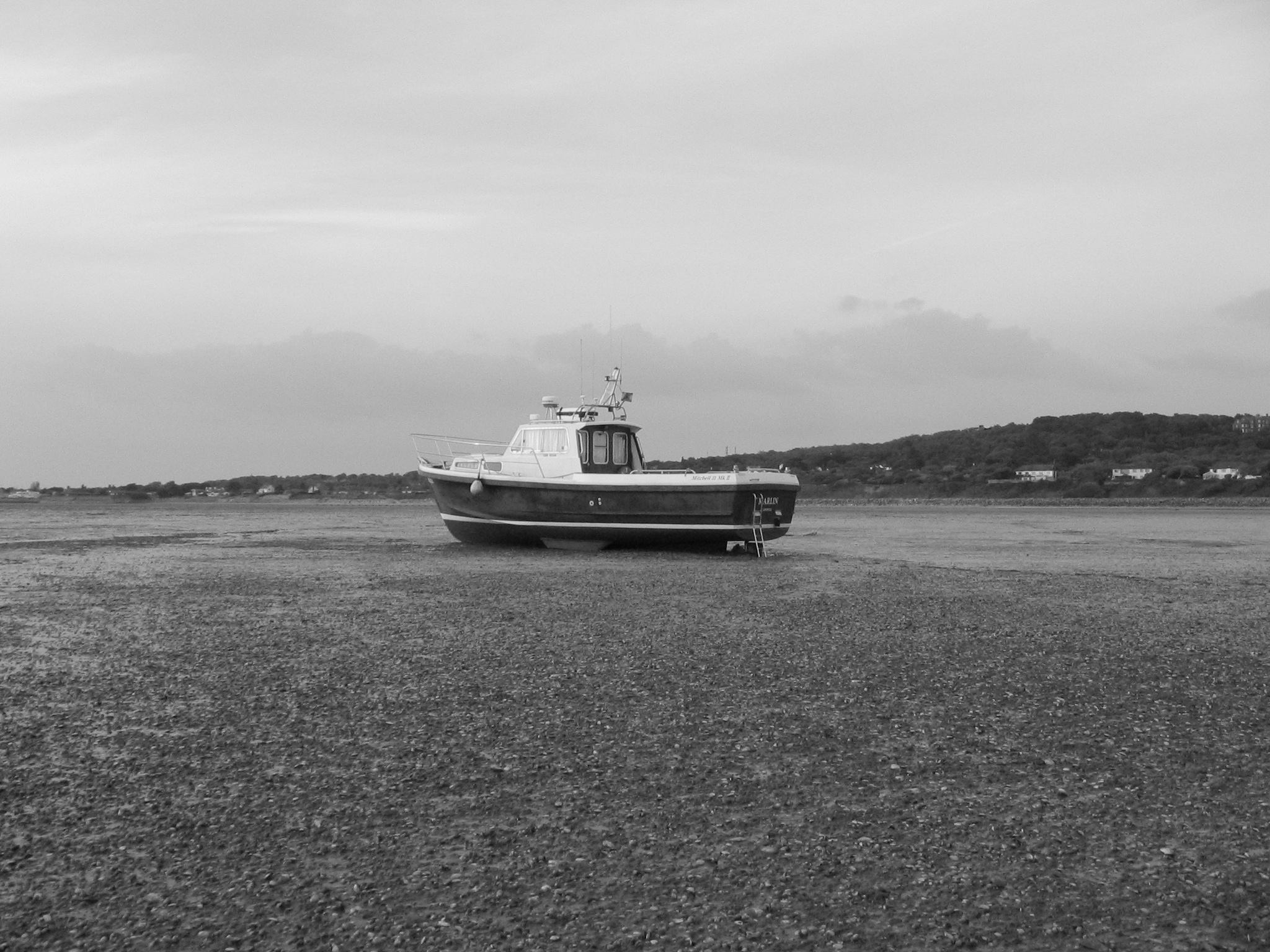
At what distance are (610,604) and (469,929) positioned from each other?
996 cm

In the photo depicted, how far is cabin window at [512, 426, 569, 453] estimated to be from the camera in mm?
24812

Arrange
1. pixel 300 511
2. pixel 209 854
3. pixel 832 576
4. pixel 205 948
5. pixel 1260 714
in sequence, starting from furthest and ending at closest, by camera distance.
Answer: pixel 300 511 < pixel 832 576 < pixel 1260 714 < pixel 209 854 < pixel 205 948

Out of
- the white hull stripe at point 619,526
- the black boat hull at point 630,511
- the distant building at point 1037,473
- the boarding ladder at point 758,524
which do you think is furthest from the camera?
the distant building at point 1037,473

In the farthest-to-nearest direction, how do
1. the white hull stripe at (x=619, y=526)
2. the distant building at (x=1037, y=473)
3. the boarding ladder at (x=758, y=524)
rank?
the distant building at (x=1037, y=473) < the boarding ladder at (x=758, y=524) < the white hull stripe at (x=619, y=526)

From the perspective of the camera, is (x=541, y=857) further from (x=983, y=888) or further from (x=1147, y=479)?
(x=1147, y=479)

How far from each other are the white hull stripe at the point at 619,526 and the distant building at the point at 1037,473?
73.1 metres

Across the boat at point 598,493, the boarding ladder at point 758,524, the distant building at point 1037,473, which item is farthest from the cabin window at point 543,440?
the distant building at point 1037,473

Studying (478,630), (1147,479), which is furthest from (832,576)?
(1147,479)

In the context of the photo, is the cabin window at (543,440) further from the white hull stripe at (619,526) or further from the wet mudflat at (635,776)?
the wet mudflat at (635,776)

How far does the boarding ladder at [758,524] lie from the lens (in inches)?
925

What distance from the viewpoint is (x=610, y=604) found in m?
14.1

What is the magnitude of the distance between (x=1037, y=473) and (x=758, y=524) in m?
78.5

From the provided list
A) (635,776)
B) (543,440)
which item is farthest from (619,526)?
(635,776)

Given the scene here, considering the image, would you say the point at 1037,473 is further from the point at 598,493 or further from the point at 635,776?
the point at 635,776
